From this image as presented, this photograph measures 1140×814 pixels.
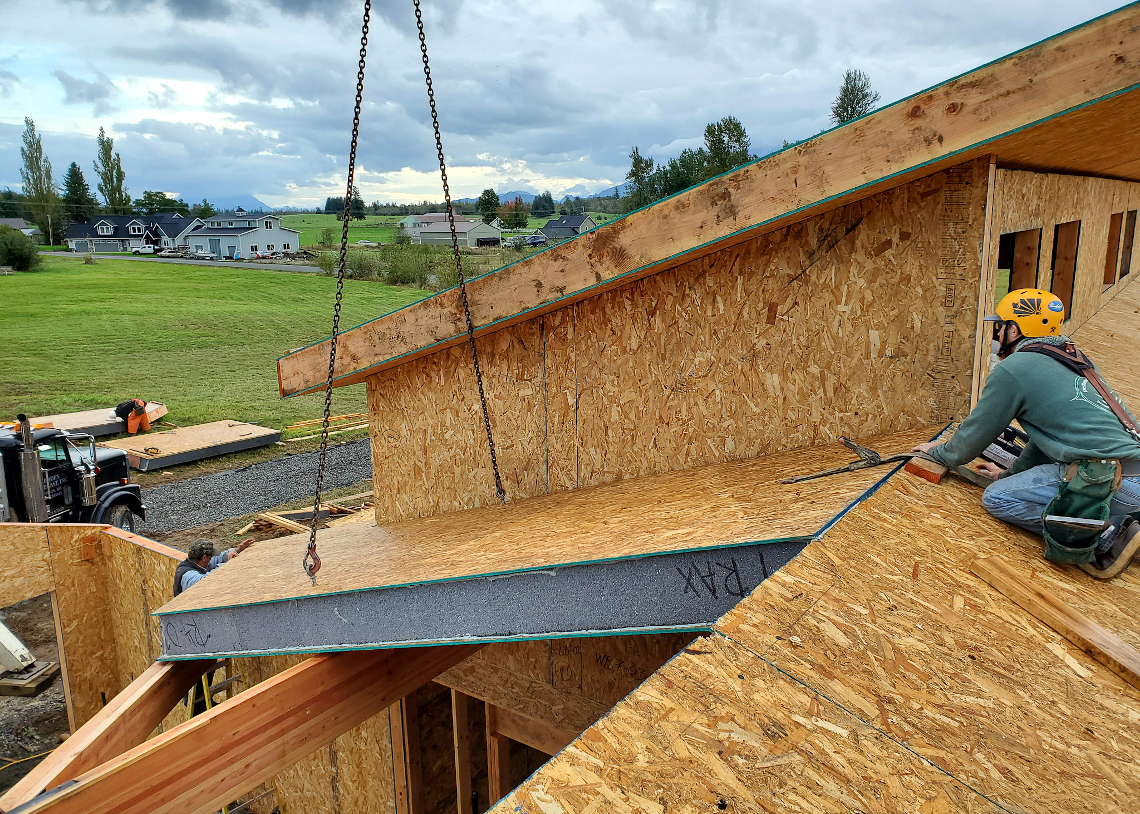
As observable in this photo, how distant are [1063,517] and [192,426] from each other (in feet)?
72.2

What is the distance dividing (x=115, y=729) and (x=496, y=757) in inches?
124

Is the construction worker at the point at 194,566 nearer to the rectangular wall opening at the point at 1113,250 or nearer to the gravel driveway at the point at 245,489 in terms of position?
the gravel driveway at the point at 245,489

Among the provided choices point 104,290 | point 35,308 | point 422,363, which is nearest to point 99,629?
point 422,363

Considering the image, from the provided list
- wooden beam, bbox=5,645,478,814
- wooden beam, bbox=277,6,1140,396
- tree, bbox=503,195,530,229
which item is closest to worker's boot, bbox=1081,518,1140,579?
wooden beam, bbox=277,6,1140,396

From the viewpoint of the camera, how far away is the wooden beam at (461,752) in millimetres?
6746

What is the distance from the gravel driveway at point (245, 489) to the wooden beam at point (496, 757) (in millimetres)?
9813

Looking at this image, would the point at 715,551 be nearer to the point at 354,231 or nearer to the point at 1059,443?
the point at 1059,443

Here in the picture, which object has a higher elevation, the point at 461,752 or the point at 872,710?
the point at 872,710

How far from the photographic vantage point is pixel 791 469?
436cm

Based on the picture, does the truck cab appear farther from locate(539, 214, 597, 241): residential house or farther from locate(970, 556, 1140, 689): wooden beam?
locate(539, 214, 597, 241): residential house

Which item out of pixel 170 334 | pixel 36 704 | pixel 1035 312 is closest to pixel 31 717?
pixel 36 704

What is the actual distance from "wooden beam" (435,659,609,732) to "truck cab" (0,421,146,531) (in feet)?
26.9

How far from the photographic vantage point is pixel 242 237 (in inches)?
2891

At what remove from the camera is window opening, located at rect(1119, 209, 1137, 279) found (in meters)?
12.1
